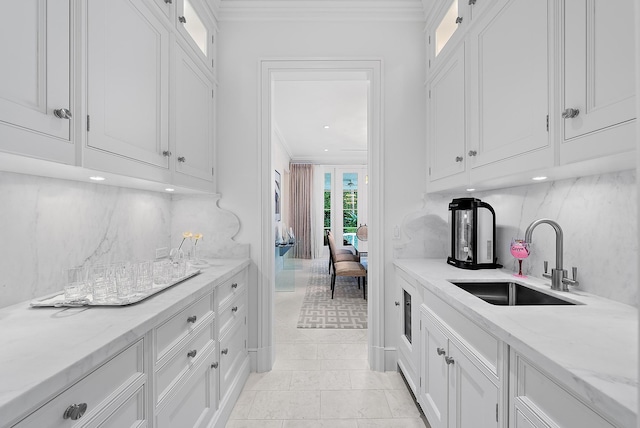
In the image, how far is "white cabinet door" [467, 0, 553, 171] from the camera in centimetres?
116

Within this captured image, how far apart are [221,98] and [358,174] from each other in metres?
5.92

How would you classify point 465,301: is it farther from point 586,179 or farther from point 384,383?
point 384,383

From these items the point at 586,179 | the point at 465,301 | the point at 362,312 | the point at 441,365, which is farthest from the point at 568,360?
the point at 362,312

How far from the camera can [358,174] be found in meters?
7.98

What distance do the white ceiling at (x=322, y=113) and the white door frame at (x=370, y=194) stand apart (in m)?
0.09

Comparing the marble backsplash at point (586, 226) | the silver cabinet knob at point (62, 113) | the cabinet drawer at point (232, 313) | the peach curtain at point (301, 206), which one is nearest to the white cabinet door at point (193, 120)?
the silver cabinet knob at point (62, 113)

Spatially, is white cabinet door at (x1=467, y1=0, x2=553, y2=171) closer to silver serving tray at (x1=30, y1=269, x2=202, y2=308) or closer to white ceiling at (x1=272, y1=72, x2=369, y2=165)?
white ceiling at (x1=272, y1=72, x2=369, y2=165)

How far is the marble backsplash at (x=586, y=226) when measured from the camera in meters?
1.16

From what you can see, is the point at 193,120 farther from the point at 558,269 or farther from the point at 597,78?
the point at 558,269

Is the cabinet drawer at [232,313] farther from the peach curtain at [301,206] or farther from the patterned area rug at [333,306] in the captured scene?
the peach curtain at [301,206]

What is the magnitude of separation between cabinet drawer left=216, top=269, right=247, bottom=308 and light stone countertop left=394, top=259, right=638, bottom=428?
48.0 inches

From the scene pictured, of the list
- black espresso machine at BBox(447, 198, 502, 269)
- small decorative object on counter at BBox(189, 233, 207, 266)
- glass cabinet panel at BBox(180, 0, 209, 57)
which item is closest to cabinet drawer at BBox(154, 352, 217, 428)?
small decorative object on counter at BBox(189, 233, 207, 266)

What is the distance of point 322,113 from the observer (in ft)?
14.8

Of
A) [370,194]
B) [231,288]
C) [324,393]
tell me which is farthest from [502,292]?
[231,288]
